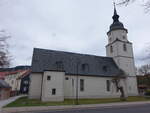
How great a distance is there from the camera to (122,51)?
3359cm

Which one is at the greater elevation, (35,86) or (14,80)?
(14,80)

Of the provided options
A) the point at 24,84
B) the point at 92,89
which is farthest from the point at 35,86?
the point at 24,84

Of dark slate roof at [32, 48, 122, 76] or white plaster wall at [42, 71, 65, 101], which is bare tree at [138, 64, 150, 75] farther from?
white plaster wall at [42, 71, 65, 101]

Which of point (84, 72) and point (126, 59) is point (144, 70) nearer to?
point (126, 59)

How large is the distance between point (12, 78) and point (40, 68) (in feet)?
132

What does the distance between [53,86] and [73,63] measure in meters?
8.24

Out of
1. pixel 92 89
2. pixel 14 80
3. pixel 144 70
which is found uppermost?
pixel 144 70

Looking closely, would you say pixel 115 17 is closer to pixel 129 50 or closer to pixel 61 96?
pixel 129 50

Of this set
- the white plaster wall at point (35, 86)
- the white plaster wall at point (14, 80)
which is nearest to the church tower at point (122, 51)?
the white plaster wall at point (35, 86)

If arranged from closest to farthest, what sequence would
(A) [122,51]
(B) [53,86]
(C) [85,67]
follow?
(B) [53,86]
(C) [85,67]
(A) [122,51]

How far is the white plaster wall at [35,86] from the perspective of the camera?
24812 mm

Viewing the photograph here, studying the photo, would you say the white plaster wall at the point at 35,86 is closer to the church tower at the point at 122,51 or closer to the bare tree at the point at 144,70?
the church tower at the point at 122,51

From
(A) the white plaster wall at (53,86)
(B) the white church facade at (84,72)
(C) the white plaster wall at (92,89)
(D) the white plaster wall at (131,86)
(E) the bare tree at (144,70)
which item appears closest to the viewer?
(A) the white plaster wall at (53,86)

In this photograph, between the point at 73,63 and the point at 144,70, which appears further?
the point at 144,70
